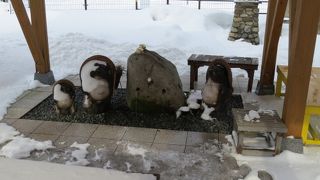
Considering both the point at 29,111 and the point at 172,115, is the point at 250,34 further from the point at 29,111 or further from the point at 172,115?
the point at 29,111

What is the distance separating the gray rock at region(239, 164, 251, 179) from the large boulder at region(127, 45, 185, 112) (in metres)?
1.40

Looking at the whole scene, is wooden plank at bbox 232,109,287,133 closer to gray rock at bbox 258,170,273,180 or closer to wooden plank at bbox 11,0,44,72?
gray rock at bbox 258,170,273,180

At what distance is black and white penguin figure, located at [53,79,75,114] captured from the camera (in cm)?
442

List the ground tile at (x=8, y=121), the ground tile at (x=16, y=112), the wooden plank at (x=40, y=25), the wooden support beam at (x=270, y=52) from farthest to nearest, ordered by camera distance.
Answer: the wooden plank at (x=40, y=25) < the wooden support beam at (x=270, y=52) < the ground tile at (x=16, y=112) < the ground tile at (x=8, y=121)

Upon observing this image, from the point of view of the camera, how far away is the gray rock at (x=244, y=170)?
322 cm

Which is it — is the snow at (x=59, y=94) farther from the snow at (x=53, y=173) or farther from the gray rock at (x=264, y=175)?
the gray rock at (x=264, y=175)

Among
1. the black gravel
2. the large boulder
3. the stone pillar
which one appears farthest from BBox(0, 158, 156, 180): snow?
the stone pillar

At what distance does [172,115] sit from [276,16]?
2.03m

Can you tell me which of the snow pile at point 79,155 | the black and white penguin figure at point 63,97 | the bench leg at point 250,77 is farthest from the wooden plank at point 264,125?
the black and white penguin figure at point 63,97

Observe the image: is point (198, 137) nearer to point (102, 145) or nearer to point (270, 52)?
point (102, 145)

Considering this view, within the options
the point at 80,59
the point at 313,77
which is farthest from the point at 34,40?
the point at 313,77

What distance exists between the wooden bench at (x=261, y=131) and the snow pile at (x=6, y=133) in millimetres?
2478

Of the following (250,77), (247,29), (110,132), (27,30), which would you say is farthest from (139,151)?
(247,29)

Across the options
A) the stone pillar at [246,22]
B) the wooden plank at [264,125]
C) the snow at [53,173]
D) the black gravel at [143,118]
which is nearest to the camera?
the snow at [53,173]
